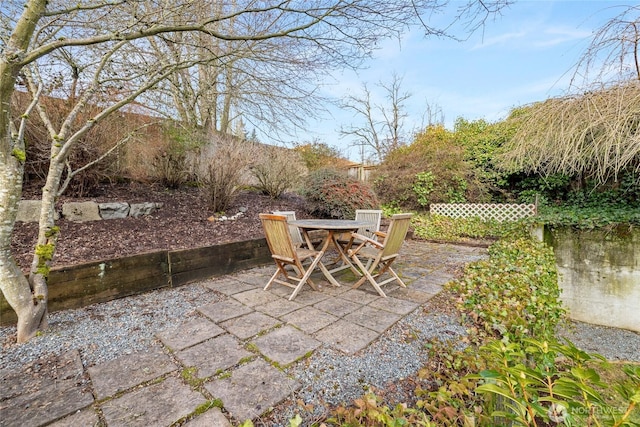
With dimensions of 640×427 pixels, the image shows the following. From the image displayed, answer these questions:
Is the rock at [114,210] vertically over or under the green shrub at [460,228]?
over

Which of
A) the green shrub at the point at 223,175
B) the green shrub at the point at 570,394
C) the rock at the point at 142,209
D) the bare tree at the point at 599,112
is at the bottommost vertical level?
the green shrub at the point at 570,394

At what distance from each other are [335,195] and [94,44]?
167 inches

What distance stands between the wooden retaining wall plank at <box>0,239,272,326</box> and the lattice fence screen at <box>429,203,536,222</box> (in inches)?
225

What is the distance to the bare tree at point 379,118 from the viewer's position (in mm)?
15627

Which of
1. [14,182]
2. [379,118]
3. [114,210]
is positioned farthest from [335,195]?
[379,118]

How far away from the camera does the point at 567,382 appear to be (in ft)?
2.71

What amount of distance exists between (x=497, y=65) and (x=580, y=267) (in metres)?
3.89

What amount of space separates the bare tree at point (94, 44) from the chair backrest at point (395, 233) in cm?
186

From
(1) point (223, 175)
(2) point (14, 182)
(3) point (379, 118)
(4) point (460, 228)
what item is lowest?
(4) point (460, 228)

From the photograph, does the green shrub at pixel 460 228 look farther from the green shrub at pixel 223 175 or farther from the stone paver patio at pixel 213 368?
A: the green shrub at pixel 223 175

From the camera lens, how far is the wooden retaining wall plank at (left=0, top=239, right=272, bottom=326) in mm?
2393

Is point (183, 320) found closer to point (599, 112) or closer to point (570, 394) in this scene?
point (570, 394)

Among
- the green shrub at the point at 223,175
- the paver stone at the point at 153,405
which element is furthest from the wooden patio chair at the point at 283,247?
the green shrub at the point at 223,175

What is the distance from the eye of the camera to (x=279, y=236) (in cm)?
277
